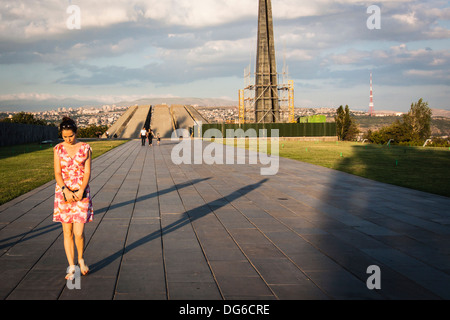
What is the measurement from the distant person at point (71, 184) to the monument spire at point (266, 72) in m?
51.8

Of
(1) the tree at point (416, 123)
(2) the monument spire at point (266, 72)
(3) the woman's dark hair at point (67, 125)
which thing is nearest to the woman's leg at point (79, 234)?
(3) the woman's dark hair at point (67, 125)

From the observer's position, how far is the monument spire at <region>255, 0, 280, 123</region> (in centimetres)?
5475

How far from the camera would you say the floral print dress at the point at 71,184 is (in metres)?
4.08

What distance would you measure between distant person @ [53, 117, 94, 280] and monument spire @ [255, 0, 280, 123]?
170 ft

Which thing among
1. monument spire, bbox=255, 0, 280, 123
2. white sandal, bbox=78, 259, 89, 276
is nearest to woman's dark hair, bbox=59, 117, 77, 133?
white sandal, bbox=78, 259, 89, 276

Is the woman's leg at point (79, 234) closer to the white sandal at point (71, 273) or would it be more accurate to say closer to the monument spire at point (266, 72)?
the white sandal at point (71, 273)

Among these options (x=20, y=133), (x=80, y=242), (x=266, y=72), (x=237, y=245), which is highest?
(x=266, y=72)

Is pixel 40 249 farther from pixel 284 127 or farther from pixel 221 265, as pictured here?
pixel 284 127

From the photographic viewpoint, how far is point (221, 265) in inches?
175

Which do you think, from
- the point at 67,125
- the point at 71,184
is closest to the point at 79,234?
the point at 71,184

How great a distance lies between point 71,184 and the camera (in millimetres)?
4105

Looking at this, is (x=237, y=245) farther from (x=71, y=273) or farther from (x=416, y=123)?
(x=416, y=123)

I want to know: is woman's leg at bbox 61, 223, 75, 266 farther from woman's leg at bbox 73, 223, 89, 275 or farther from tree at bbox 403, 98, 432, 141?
tree at bbox 403, 98, 432, 141
